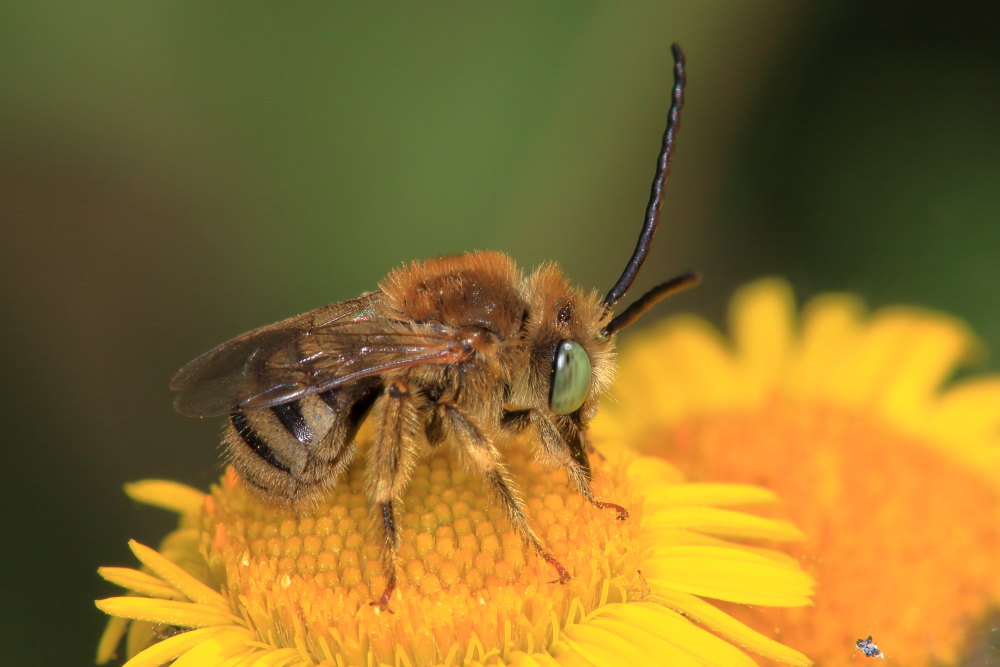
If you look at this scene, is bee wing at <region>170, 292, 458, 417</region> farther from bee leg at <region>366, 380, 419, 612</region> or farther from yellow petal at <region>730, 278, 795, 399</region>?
yellow petal at <region>730, 278, 795, 399</region>

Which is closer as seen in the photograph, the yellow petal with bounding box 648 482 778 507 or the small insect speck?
the small insect speck

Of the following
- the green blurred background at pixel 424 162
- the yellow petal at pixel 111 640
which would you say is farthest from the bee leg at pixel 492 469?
the green blurred background at pixel 424 162

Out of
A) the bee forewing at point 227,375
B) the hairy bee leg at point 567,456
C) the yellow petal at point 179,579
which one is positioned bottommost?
the yellow petal at point 179,579

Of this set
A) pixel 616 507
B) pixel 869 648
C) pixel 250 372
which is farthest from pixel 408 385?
pixel 869 648

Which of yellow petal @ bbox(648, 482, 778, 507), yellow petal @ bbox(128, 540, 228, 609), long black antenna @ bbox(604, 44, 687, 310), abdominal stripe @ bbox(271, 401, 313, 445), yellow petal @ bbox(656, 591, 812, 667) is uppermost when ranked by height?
long black antenna @ bbox(604, 44, 687, 310)

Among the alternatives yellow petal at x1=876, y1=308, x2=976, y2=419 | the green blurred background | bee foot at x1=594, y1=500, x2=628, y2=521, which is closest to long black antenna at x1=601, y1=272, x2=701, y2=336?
bee foot at x1=594, y1=500, x2=628, y2=521

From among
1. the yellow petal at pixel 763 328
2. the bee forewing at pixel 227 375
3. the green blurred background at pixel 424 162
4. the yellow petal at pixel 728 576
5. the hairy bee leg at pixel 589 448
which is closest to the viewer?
the bee forewing at pixel 227 375

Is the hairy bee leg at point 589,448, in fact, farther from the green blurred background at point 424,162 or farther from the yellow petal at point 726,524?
the green blurred background at point 424,162
